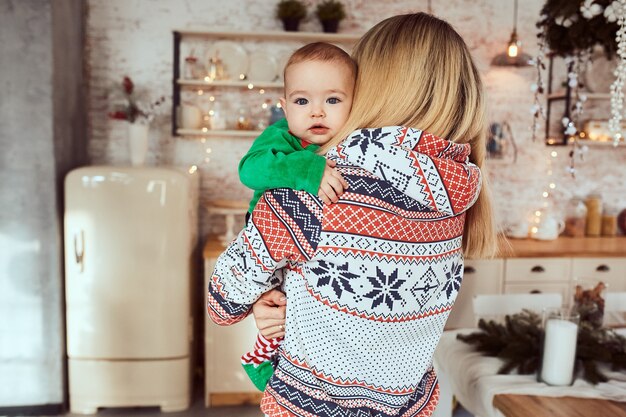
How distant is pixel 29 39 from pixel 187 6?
112cm

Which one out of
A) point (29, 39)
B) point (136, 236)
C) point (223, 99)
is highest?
point (29, 39)

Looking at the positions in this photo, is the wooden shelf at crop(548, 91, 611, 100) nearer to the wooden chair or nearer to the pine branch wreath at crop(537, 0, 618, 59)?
the pine branch wreath at crop(537, 0, 618, 59)

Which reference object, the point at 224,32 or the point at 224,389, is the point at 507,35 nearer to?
the point at 224,32

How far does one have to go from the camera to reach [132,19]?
3760mm

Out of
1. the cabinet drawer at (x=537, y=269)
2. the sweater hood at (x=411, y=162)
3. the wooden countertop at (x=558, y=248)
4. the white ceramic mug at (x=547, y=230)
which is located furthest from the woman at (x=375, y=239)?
the white ceramic mug at (x=547, y=230)

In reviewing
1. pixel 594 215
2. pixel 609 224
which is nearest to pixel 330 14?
pixel 594 215

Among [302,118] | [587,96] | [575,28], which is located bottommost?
[302,118]

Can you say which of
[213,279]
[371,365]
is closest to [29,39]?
[213,279]

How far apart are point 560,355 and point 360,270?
1040mm

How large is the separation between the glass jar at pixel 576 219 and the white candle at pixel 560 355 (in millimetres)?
2777

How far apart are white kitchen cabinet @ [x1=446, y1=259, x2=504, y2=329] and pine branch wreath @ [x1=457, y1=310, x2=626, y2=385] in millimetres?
1577

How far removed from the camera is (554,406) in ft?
5.00

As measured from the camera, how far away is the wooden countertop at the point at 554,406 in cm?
148

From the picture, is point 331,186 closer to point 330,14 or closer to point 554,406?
point 554,406
